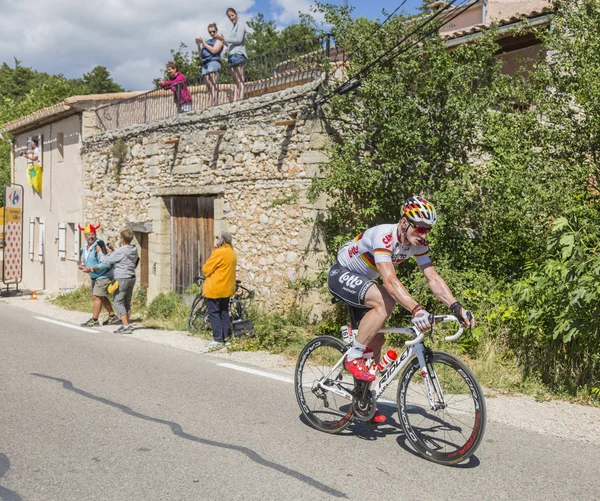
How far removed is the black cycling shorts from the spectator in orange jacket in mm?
4751

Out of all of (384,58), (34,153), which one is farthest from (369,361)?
(34,153)

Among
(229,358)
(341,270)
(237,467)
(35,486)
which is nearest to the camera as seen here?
(35,486)

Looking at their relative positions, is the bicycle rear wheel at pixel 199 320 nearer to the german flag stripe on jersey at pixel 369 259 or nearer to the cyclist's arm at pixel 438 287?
the german flag stripe on jersey at pixel 369 259

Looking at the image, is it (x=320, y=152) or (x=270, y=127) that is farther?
(x=270, y=127)

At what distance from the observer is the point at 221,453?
15.6 feet

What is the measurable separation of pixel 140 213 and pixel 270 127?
5.70 m

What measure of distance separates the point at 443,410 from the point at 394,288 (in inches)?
36.1

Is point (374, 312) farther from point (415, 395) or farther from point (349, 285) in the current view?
point (415, 395)

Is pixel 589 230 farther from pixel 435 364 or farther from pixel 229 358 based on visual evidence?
pixel 229 358

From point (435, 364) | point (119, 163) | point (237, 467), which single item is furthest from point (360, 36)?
point (119, 163)

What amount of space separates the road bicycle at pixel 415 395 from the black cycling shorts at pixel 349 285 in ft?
0.87

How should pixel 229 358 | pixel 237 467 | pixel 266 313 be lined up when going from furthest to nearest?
1. pixel 266 313
2. pixel 229 358
3. pixel 237 467

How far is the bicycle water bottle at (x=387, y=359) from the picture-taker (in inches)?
191

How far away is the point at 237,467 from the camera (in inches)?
176
